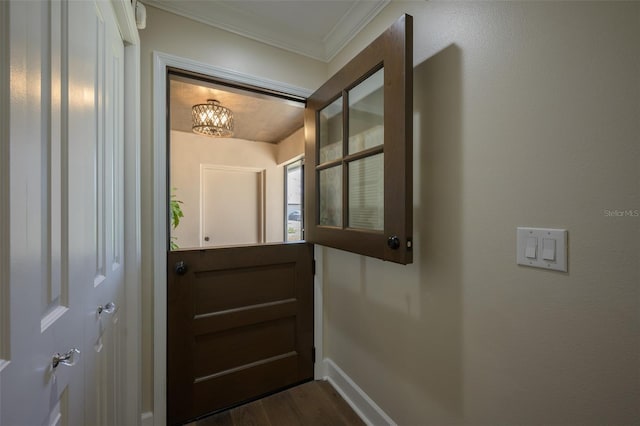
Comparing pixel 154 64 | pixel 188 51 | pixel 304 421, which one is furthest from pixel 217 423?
pixel 188 51

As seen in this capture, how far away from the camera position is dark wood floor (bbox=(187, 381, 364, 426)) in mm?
1510

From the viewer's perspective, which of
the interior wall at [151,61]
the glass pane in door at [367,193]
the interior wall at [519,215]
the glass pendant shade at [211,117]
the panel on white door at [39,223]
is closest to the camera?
the panel on white door at [39,223]

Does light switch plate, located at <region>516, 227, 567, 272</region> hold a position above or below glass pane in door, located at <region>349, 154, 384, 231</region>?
below

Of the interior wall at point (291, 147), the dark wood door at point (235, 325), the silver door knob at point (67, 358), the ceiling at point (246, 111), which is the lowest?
the dark wood door at point (235, 325)

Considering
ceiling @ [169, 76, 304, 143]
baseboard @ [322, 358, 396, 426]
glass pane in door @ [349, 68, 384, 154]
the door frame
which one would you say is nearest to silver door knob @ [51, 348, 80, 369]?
the door frame

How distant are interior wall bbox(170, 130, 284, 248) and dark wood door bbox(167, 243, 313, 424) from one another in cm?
226

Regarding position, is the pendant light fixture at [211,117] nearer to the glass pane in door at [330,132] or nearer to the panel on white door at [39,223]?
the glass pane in door at [330,132]

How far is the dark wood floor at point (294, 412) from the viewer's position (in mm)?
1510

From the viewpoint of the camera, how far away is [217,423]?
59.2 inches

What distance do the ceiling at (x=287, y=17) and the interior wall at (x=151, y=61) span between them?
5 cm

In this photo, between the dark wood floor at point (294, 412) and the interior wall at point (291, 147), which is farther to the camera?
the interior wall at point (291, 147)

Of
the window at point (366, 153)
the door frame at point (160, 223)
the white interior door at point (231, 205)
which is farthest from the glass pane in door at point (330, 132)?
the white interior door at point (231, 205)

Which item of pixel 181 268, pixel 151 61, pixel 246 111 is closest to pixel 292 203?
pixel 246 111

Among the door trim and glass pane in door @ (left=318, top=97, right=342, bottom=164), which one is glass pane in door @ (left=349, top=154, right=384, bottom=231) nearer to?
glass pane in door @ (left=318, top=97, right=342, bottom=164)
